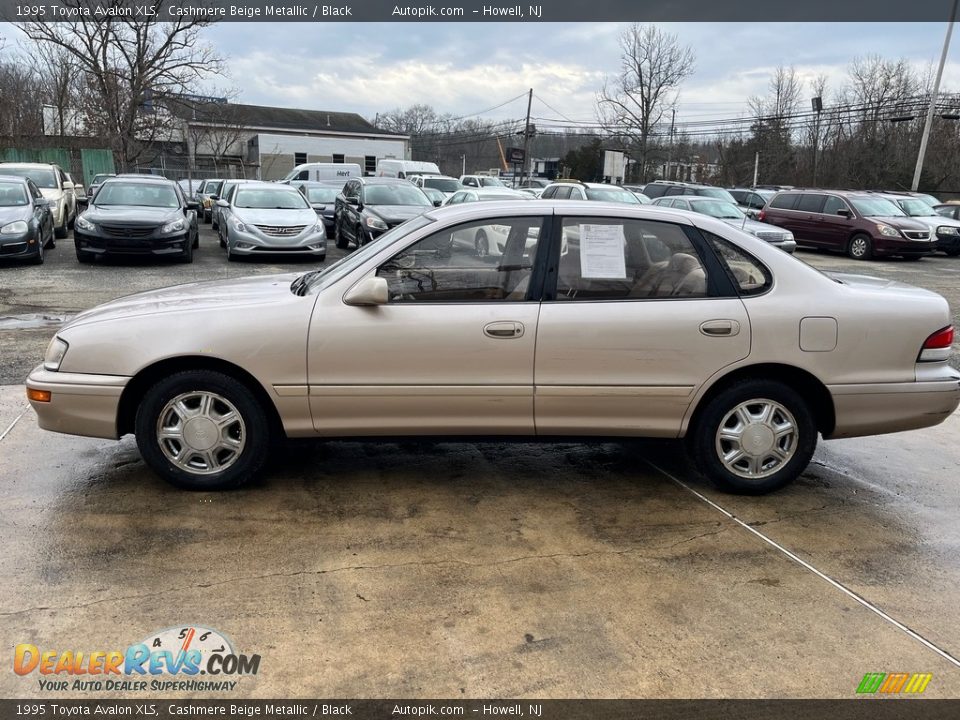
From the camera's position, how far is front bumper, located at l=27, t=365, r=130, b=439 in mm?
3963

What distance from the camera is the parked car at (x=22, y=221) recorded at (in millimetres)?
12195

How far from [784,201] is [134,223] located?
55.9 feet

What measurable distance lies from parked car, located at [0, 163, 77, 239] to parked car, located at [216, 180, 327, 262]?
16.6 feet

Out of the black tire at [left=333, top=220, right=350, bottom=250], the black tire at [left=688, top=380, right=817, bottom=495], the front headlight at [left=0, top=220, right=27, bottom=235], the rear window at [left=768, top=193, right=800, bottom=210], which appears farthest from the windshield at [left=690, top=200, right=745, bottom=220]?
the black tire at [left=688, top=380, right=817, bottom=495]

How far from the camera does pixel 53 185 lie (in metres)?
17.5

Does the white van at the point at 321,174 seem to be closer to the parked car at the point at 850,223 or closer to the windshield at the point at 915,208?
the parked car at the point at 850,223

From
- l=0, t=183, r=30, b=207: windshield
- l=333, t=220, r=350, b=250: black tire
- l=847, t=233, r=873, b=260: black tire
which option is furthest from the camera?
l=847, t=233, r=873, b=260: black tire

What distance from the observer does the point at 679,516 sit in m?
4.05

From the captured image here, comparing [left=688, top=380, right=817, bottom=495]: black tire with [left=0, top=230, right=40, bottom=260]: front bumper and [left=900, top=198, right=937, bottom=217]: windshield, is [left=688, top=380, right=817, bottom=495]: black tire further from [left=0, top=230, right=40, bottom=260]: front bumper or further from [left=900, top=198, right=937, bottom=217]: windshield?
[left=900, top=198, right=937, bottom=217]: windshield

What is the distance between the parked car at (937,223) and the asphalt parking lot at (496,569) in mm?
17284

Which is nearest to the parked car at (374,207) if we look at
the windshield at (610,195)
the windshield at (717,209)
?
the windshield at (610,195)

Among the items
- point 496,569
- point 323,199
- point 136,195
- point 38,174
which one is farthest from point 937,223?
point 38,174

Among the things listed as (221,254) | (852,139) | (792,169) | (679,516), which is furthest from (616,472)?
(792,169)

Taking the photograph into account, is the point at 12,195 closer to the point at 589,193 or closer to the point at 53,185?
the point at 53,185
